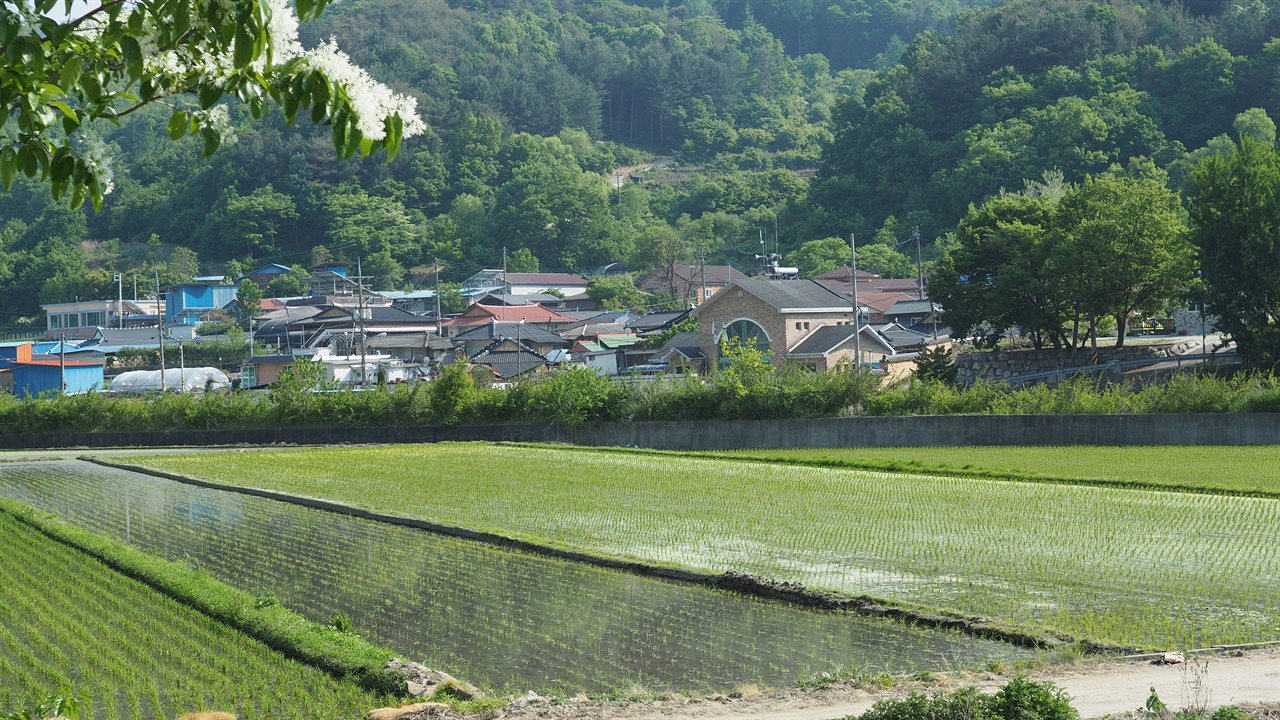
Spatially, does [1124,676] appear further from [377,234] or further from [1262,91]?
[377,234]

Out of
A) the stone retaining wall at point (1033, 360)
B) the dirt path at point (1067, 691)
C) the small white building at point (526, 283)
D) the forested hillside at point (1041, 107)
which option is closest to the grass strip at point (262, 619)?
the dirt path at point (1067, 691)

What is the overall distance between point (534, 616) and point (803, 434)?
1820 centimetres

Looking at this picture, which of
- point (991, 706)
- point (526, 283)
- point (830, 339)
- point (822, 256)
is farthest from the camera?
point (526, 283)

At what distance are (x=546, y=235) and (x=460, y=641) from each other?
80683 mm

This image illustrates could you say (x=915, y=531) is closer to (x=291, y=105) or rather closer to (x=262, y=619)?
(x=262, y=619)

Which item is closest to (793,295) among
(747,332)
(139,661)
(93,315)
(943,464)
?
(747,332)

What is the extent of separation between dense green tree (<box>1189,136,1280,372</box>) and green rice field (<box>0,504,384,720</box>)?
27.4 meters

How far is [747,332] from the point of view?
1806 inches

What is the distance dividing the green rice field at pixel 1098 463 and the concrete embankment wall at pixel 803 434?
2.19 feet

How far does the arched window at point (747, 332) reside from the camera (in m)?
45.3

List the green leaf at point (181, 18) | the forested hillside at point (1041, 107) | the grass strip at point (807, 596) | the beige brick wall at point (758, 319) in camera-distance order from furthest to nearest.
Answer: the forested hillside at point (1041, 107)
the beige brick wall at point (758, 319)
the grass strip at point (807, 596)
the green leaf at point (181, 18)

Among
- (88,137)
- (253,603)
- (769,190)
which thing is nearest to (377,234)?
(769,190)

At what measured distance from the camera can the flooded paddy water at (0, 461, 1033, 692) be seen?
753 centimetres

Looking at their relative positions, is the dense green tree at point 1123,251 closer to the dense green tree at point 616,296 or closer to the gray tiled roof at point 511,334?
the gray tiled roof at point 511,334
